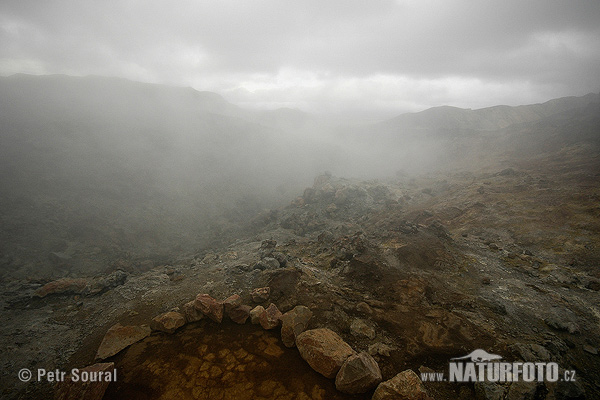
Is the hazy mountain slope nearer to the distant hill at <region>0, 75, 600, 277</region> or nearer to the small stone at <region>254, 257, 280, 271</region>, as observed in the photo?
the distant hill at <region>0, 75, 600, 277</region>

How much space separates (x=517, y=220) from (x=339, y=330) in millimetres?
14192

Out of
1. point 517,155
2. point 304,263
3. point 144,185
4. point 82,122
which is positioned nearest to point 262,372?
point 304,263

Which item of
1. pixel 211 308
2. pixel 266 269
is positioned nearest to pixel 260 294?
pixel 211 308

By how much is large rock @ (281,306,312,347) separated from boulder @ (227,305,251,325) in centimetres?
114

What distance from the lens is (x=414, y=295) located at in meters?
7.43

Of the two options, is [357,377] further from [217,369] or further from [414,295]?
[414,295]

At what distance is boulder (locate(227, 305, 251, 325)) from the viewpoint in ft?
20.8

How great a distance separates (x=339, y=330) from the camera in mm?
6008

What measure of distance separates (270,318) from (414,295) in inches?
191

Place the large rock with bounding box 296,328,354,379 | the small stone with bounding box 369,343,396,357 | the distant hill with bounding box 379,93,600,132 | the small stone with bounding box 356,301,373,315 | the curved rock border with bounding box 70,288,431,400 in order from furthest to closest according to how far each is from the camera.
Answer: the distant hill with bounding box 379,93,600,132 < the small stone with bounding box 356,301,373,315 < the small stone with bounding box 369,343,396,357 < the large rock with bounding box 296,328,354,379 < the curved rock border with bounding box 70,288,431,400

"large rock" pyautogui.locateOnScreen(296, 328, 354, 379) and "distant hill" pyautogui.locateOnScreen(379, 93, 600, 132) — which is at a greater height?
"distant hill" pyautogui.locateOnScreen(379, 93, 600, 132)

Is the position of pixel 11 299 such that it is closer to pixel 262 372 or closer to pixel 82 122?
pixel 262 372

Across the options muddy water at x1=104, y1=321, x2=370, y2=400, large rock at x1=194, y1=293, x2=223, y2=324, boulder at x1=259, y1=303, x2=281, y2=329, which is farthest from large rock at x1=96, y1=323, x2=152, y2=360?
boulder at x1=259, y1=303, x2=281, y2=329

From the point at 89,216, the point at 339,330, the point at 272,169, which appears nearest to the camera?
the point at 339,330
